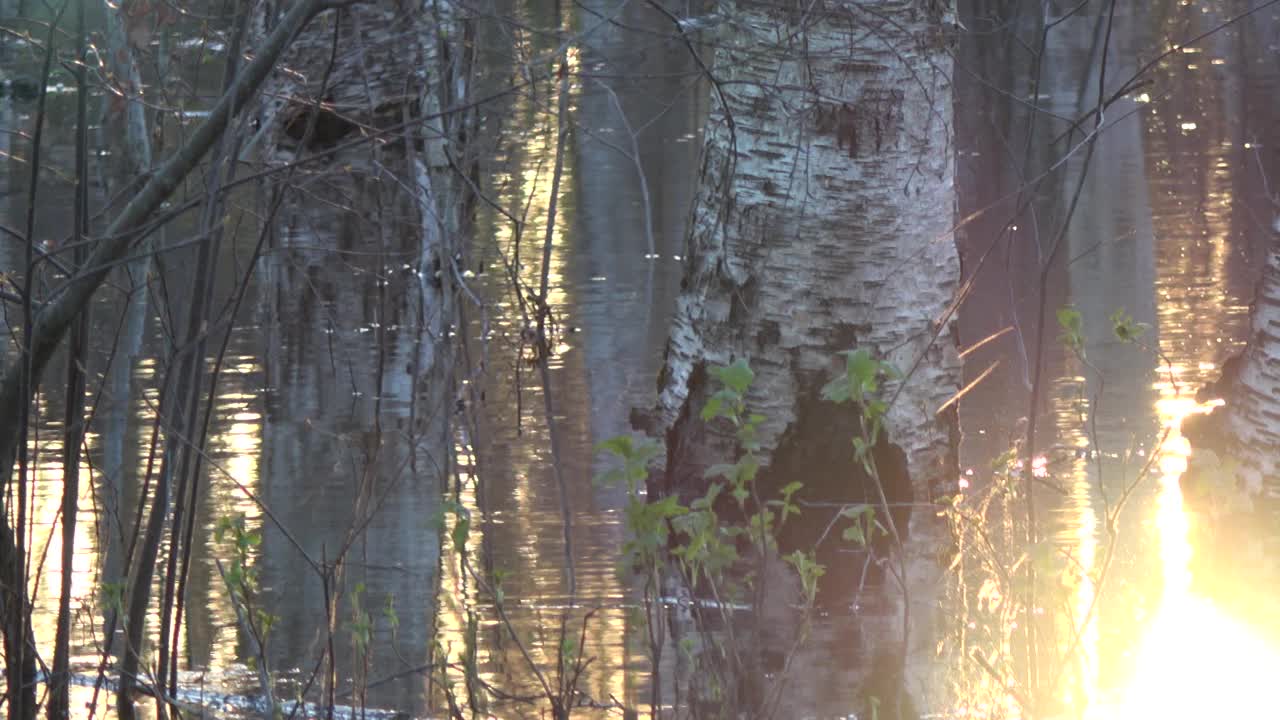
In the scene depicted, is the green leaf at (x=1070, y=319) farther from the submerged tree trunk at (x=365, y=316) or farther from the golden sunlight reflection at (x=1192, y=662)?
the submerged tree trunk at (x=365, y=316)

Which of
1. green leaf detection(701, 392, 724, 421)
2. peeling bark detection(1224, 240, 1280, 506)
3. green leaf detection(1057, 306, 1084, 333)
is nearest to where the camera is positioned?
green leaf detection(701, 392, 724, 421)

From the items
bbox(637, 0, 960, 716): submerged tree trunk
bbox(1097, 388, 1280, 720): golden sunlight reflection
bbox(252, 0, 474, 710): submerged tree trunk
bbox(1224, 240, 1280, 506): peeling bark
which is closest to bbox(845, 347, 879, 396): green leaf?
bbox(252, 0, 474, 710): submerged tree trunk

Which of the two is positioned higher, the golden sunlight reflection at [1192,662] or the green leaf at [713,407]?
the green leaf at [713,407]

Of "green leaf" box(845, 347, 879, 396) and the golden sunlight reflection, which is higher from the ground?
"green leaf" box(845, 347, 879, 396)

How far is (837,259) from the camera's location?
473cm

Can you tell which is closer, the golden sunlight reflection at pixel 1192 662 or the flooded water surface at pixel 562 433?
the golden sunlight reflection at pixel 1192 662

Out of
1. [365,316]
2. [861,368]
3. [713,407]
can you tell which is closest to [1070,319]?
[861,368]

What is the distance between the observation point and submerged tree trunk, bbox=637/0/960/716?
4.73m

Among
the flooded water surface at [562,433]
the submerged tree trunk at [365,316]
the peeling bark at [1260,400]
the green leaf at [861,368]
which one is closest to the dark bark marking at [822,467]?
the flooded water surface at [562,433]

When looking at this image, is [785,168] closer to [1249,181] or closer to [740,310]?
[740,310]

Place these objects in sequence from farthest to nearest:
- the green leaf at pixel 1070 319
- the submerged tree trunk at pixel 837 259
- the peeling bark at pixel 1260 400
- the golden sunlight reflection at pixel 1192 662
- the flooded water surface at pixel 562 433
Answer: the peeling bark at pixel 1260 400
the submerged tree trunk at pixel 837 259
the flooded water surface at pixel 562 433
the golden sunlight reflection at pixel 1192 662
the green leaf at pixel 1070 319

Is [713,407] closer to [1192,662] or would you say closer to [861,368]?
[861,368]

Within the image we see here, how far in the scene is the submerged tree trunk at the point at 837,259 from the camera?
473 cm

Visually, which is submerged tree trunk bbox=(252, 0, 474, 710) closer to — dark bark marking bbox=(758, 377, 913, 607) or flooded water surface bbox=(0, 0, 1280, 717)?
flooded water surface bbox=(0, 0, 1280, 717)
